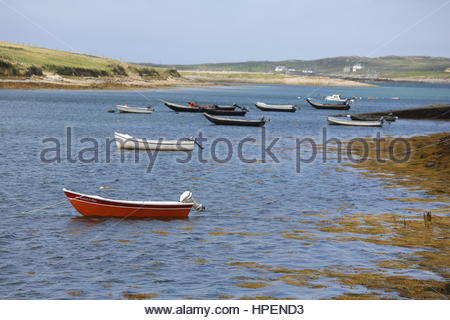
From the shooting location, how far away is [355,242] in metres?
21.2

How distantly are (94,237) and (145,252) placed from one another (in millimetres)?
2912

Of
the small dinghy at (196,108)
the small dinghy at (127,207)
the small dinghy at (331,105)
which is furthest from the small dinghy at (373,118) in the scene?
the small dinghy at (127,207)

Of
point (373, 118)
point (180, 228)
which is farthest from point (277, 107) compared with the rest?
point (180, 228)

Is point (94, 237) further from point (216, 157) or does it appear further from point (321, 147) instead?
point (321, 147)

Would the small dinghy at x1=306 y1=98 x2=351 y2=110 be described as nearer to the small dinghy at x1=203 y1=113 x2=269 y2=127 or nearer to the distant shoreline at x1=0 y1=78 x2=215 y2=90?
the small dinghy at x1=203 y1=113 x2=269 y2=127

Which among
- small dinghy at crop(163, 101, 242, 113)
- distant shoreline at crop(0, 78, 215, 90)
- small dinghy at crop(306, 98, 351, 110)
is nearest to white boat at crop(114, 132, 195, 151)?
small dinghy at crop(163, 101, 242, 113)

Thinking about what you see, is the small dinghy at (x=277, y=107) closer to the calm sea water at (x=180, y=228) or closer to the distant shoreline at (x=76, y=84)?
the calm sea water at (x=180, y=228)

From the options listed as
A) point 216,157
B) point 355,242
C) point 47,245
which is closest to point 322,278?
point 355,242

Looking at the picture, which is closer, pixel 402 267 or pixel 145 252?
pixel 402 267

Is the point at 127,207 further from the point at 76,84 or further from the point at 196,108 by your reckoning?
the point at 76,84

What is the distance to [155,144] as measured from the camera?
48.9 metres

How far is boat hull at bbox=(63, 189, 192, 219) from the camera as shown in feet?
79.7

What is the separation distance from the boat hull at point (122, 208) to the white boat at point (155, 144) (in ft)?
79.2

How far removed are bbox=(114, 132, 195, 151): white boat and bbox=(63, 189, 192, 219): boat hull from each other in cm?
2414
